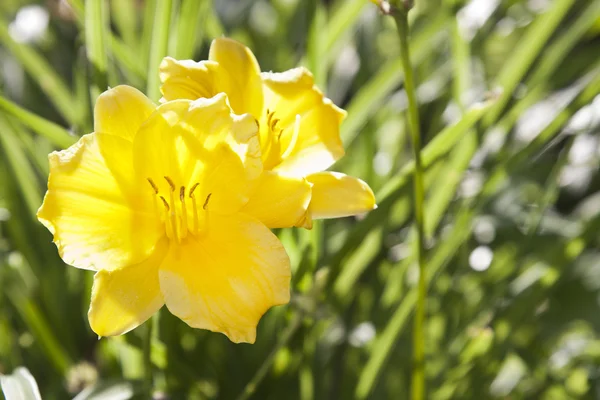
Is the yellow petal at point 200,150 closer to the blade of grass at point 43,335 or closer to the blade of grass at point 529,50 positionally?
the blade of grass at point 43,335

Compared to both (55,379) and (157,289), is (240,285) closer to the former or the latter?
(157,289)

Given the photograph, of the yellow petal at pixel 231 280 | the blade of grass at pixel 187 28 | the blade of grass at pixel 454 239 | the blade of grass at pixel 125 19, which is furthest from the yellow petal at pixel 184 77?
the blade of grass at pixel 125 19

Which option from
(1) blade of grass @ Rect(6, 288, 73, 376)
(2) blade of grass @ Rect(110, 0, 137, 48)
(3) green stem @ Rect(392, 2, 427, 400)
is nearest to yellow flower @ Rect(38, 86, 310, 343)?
(3) green stem @ Rect(392, 2, 427, 400)

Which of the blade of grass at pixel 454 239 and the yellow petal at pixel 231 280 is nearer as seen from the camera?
the yellow petal at pixel 231 280

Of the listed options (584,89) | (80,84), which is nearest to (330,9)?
(80,84)

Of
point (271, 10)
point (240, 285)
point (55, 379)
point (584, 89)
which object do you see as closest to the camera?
point (240, 285)

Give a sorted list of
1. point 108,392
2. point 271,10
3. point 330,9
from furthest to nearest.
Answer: point 330,9 → point 271,10 → point 108,392
